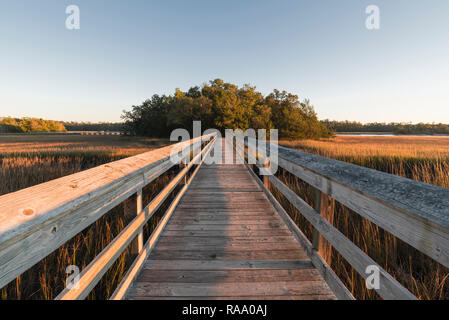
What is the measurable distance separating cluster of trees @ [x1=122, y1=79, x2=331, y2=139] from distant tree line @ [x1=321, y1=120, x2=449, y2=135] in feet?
64.6

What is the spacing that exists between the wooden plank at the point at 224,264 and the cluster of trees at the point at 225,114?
32.8 m

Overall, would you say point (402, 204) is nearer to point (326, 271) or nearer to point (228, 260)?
point (326, 271)

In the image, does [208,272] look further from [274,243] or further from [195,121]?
[195,121]

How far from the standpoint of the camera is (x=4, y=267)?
1.81 feet

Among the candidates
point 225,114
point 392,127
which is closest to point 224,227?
point 225,114

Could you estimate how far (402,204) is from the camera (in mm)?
861

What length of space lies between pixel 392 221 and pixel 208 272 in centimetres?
145

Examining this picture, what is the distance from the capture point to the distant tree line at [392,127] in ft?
230

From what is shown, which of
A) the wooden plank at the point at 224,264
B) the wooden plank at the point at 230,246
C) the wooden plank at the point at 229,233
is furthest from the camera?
the wooden plank at the point at 229,233

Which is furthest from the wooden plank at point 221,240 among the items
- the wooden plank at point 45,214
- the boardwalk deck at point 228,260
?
the wooden plank at point 45,214

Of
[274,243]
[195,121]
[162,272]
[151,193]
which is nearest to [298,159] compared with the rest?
[274,243]

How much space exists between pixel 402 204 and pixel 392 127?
374 feet

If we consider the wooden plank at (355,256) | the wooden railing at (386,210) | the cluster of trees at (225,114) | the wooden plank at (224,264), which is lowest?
the wooden plank at (224,264)

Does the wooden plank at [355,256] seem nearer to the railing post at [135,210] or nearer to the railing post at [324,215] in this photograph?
the railing post at [324,215]
